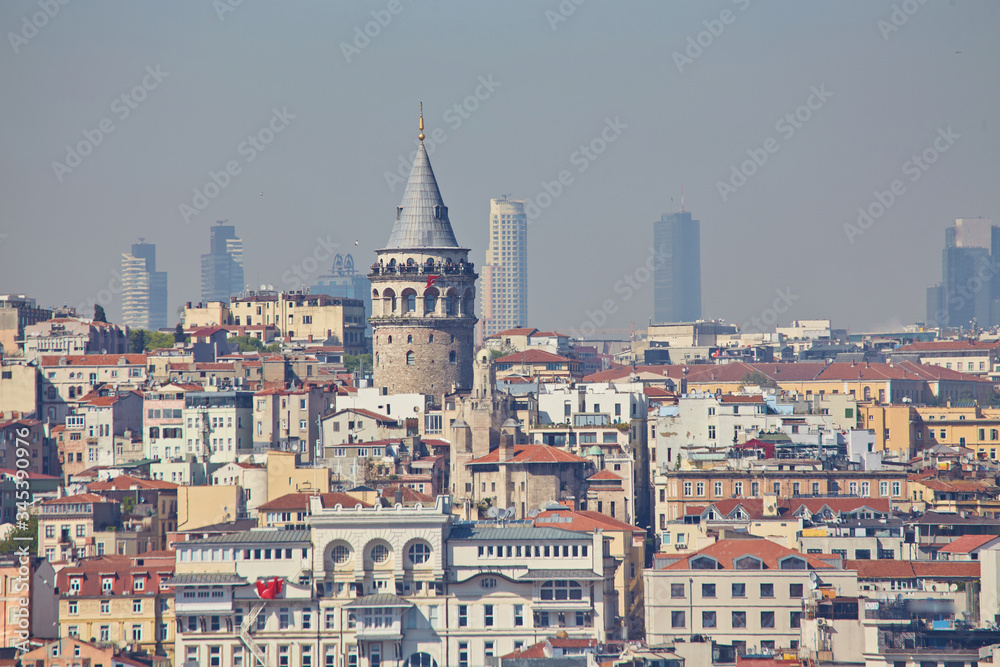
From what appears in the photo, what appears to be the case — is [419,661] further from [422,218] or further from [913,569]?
[422,218]

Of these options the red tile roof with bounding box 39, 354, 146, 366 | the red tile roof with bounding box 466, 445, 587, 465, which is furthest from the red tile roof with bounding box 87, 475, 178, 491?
the red tile roof with bounding box 39, 354, 146, 366

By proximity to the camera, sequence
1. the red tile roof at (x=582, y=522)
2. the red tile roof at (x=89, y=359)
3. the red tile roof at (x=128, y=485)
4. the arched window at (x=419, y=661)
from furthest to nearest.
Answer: the red tile roof at (x=89, y=359) < the red tile roof at (x=128, y=485) < the red tile roof at (x=582, y=522) < the arched window at (x=419, y=661)

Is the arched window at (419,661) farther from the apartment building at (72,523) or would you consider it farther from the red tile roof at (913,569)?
the apartment building at (72,523)

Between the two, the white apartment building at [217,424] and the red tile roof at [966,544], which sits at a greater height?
the white apartment building at [217,424]

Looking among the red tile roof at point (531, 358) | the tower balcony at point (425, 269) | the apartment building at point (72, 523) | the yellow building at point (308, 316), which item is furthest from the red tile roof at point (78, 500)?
the yellow building at point (308, 316)

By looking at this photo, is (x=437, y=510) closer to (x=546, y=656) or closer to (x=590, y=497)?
(x=546, y=656)

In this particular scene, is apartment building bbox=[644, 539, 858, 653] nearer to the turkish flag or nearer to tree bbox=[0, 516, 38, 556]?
the turkish flag

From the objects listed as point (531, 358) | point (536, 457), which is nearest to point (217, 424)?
point (536, 457)
